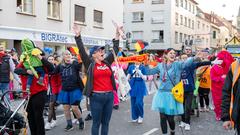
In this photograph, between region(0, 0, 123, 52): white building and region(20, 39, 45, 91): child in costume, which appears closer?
region(20, 39, 45, 91): child in costume

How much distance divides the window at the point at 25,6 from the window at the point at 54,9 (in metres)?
2.05

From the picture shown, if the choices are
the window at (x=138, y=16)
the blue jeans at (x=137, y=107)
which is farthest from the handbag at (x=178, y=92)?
the window at (x=138, y=16)

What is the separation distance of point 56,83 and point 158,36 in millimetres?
46188

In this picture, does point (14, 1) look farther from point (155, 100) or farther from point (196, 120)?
point (155, 100)

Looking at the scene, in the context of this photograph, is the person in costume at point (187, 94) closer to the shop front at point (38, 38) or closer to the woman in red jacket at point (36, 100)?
the woman in red jacket at point (36, 100)

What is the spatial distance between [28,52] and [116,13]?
94.6ft

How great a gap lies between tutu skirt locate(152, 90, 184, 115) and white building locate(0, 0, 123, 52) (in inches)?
485

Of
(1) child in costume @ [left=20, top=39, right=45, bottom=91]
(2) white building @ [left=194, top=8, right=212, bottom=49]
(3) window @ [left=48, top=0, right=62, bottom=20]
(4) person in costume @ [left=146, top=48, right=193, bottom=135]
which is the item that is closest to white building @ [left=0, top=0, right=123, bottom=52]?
(3) window @ [left=48, top=0, right=62, bottom=20]

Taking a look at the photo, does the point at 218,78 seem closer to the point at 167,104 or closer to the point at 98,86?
the point at 167,104

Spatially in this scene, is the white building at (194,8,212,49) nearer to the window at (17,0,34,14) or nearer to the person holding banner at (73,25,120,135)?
the window at (17,0,34,14)

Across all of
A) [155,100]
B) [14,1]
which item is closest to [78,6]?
[14,1]

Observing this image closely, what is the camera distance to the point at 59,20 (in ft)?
85.8

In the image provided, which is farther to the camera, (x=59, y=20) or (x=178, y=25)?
(x=178, y=25)

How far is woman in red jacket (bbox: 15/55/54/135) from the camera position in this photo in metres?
6.92
